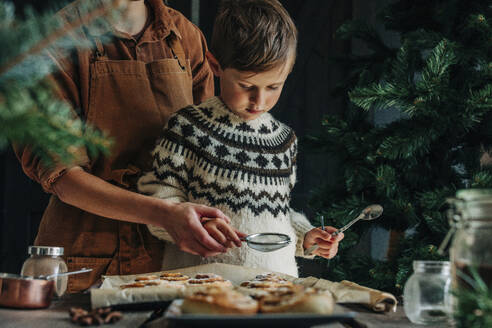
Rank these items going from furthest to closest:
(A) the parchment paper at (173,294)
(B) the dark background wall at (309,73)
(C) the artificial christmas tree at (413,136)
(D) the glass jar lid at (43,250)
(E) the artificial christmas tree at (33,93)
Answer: (B) the dark background wall at (309,73)
(C) the artificial christmas tree at (413,136)
(D) the glass jar lid at (43,250)
(A) the parchment paper at (173,294)
(E) the artificial christmas tree at (33,93)

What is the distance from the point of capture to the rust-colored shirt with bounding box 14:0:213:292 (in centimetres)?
140

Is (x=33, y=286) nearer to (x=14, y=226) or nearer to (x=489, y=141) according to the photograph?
(x=489, y=141)

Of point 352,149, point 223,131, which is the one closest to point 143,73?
point 223,131

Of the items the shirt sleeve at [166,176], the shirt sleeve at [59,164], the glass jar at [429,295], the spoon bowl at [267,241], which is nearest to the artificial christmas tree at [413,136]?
the spoon bowl at [267,241]

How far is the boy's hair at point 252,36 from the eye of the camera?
4.19 ft

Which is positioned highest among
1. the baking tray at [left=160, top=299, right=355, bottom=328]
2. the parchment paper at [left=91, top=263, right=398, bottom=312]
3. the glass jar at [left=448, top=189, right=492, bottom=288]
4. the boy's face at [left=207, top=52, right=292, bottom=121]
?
the boy's face at [left=207, top=52, right=292, bottom=121]

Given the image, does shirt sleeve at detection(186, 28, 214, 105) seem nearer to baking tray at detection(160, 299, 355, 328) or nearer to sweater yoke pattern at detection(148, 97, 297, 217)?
sweater yoke pattern at detection(148, 97, 297, 217)

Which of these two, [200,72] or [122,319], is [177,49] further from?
[122,319]

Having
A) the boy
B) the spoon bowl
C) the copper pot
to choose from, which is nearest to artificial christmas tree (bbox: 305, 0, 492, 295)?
the boy

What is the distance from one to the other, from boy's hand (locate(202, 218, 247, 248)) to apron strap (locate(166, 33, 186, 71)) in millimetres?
621

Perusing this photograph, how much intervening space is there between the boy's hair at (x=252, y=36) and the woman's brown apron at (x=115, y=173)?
0.26 m

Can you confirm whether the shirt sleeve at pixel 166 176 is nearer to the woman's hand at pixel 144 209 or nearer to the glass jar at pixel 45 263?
the woman's hand at pixel 144 209

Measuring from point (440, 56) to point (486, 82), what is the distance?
0.60 feet

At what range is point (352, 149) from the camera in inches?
66.8
